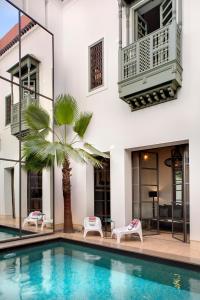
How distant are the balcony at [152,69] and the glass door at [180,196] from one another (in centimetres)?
174

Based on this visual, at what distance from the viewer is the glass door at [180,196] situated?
24.8 feet

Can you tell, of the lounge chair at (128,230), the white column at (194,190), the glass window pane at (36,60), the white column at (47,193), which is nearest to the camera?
the white column at (194,190)

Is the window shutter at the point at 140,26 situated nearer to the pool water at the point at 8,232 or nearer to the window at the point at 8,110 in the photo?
the window at the point at 8,110

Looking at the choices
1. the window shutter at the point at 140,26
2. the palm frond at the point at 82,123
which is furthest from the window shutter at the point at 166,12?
the palm frond at the point at 82,123

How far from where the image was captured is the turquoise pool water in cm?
465

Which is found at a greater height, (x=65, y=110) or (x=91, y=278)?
(x=65, y=110)

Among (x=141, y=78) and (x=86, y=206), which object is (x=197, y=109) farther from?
(x=86, y=206)

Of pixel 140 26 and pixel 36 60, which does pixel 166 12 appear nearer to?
pixel 140 26

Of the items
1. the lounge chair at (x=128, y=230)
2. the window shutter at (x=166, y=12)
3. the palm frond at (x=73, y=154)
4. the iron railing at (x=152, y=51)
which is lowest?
the lounge chair at (x=128, y=230)

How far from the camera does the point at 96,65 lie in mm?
10023

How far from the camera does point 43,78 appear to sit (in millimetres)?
9930

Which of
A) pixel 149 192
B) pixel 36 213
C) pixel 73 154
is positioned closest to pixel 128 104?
pixel 73 154

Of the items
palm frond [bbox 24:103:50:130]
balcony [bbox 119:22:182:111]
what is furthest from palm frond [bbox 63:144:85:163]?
balcony [bbox 119:22:182:111]

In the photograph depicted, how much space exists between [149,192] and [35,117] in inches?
180
